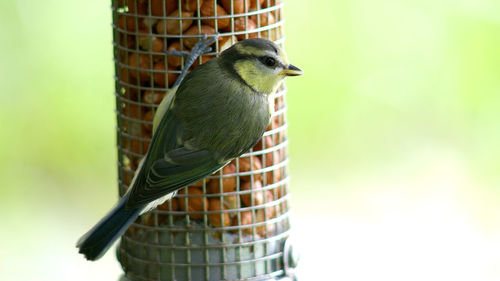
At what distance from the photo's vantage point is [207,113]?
3.55 meters

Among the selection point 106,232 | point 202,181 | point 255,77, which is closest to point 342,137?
point 202,181

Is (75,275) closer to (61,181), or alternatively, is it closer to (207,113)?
(61,181)

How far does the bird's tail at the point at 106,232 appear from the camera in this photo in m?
3.53

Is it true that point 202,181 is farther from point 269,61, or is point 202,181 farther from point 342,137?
point 342,137

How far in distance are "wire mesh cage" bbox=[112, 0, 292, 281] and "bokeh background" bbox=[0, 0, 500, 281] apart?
5.57ft

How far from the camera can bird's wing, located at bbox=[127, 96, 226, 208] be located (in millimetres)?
3523

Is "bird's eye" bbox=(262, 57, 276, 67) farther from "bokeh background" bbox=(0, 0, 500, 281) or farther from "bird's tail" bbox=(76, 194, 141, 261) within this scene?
"bokeh background" bbox=(0, 0, 500, 281)

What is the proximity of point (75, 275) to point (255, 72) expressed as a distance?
95.1 inches

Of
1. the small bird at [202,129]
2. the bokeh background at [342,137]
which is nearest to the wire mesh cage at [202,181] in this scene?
the small bird at [202,129]

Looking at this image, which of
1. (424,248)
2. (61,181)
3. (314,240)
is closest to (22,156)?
(61,181)

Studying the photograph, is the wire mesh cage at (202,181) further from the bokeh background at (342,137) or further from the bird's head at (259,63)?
the bokeh background at (342,137)

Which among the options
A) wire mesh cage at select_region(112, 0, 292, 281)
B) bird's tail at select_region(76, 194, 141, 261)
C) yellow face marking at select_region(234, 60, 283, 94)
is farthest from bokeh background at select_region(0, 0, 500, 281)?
yellow face marking at select_region(234, 60, 283, 94)

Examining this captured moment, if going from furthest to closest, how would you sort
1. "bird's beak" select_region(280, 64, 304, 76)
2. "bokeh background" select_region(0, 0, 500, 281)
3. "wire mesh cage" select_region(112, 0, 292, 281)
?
"bokeh background" select_region(0, 0, 500, 281), "wire mesh cage" select_region(112, 0, 292, 281), "bird's beak" select_region(280, 64, 304, 76)

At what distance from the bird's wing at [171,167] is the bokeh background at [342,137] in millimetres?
2163
